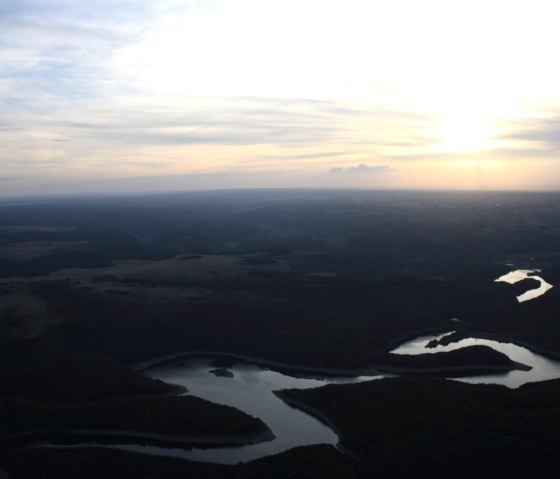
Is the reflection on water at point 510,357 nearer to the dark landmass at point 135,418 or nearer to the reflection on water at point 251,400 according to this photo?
the reflection on water at point 251,400

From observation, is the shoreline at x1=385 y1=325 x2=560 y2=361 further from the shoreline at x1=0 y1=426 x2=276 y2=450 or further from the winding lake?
the shoreline at x1=0 y1=426 x2=276 y2=450

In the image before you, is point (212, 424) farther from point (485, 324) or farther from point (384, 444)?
point (485, 324)

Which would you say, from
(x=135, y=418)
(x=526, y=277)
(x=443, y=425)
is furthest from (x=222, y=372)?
(x=526, y=277)

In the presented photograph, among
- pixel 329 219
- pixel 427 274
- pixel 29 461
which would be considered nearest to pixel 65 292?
pixel 29 461

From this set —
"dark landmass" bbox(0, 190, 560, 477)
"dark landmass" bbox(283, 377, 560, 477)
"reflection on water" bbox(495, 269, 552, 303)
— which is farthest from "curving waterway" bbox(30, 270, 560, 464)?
"reflection on water" bbox(495, 269, 552, 303)

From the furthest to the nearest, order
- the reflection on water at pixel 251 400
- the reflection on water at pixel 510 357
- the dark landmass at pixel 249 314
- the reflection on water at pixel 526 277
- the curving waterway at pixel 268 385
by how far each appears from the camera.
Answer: the reflection on water at pixel 526 277, the reflection on water at pixel 510 357, the dark landmass at pixel 249 314, the curving waterway at pixel 268 385, the reflection on water at pixel 251 400

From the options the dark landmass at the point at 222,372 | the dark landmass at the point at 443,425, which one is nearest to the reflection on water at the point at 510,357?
the dark landmass at the point at 443,425
